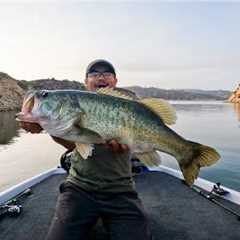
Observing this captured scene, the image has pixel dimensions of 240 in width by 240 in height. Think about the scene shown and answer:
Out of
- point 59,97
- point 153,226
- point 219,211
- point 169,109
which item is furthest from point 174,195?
point 59,97

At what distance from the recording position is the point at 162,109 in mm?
4840

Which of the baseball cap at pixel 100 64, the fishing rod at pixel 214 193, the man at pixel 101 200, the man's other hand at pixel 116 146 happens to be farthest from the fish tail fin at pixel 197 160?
the fishing rod at pixel 214 193

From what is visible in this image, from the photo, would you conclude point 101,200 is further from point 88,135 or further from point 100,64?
Result: point 100,64

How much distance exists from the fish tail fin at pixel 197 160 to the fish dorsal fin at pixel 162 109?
36 centimetres

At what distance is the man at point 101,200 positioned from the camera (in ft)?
17.4

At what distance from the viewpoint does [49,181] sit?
9031 mm

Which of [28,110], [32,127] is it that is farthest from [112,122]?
[32,127]

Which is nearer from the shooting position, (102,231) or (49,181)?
(102,231)

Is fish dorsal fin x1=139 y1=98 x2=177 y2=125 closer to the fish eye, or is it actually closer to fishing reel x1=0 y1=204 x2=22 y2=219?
the fish eye

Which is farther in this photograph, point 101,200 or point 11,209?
point 11,209

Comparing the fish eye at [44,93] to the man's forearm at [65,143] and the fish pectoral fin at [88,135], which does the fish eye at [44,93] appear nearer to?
the fish pectoral fin at [88,135]

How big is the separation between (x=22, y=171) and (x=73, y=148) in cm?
1662

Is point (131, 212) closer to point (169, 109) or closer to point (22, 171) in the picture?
point (169, 109)

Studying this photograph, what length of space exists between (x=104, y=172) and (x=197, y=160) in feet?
4.30
